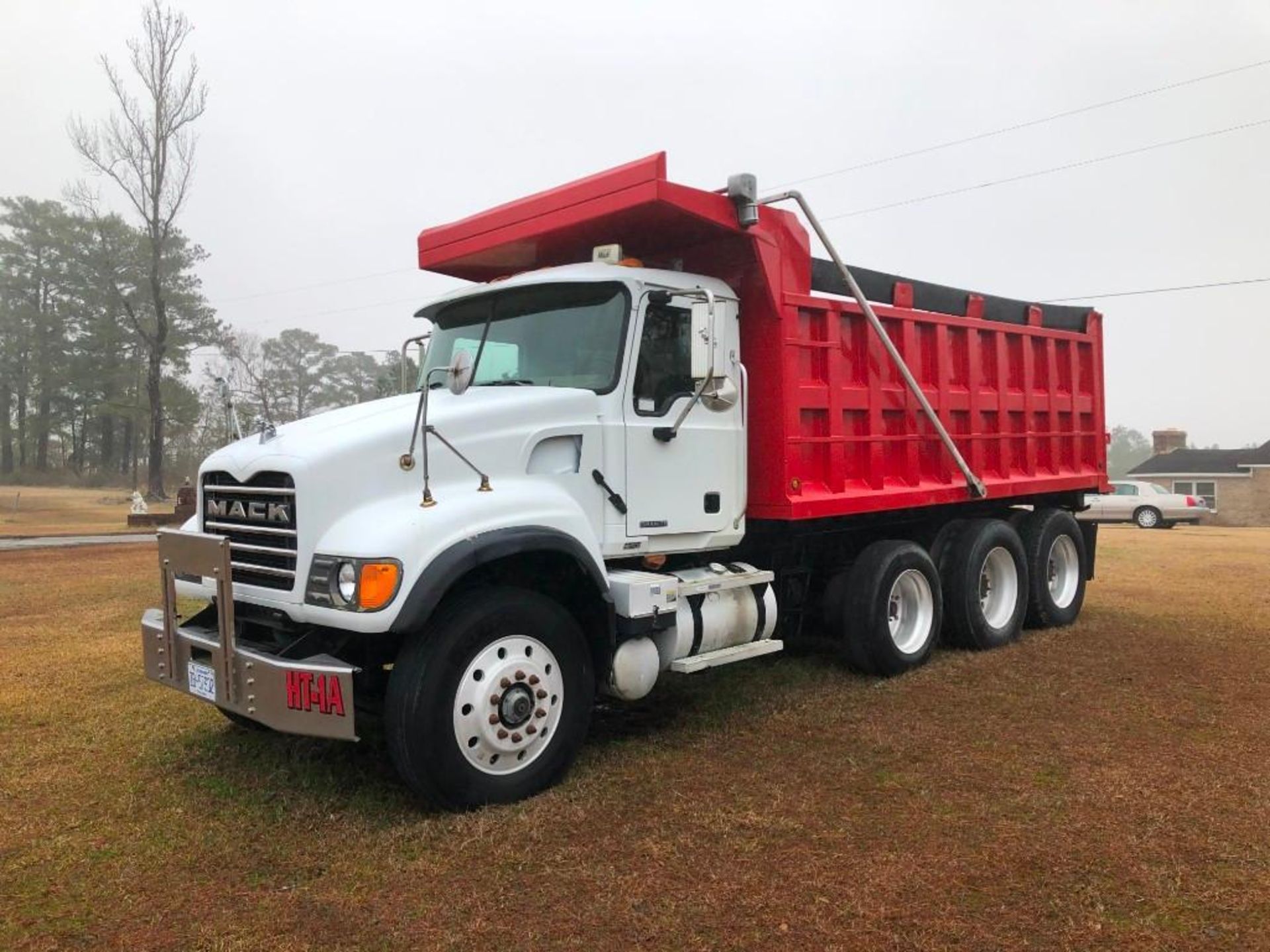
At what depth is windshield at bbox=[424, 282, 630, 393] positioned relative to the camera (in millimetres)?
4938

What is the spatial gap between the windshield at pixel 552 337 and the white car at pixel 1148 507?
28.1 metres

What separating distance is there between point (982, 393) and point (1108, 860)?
15.4ft

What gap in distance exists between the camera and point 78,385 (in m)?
49.4

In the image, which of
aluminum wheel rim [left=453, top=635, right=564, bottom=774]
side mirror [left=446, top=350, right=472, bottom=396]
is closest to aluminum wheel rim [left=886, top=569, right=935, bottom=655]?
aluminum wheel rim [left=453, top=635, right=564, bottom=774]

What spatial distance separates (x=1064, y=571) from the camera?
877 centimetres

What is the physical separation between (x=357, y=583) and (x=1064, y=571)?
7307mm

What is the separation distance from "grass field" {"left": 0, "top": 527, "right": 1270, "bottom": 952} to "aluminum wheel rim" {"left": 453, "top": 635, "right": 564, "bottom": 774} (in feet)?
0.78

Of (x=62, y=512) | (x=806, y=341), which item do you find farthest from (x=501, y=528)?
(x=62, y=512)

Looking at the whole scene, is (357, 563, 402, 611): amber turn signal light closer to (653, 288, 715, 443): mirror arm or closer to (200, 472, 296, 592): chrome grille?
(200, 472, 296, 592): chrome grille

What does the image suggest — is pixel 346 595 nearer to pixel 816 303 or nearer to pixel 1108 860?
pixel 1108 860

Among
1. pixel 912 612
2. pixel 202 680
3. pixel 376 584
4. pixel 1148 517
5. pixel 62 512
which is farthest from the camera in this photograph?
pixel 62 512

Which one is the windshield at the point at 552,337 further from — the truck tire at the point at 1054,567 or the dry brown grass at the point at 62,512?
the dry brown grass at the point at 62,512

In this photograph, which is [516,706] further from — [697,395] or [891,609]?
[891,609]

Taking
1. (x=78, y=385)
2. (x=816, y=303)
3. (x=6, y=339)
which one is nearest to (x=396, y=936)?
(x=816, y=303)
